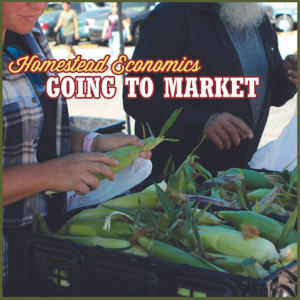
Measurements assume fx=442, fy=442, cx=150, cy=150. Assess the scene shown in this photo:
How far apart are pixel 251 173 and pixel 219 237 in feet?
2.44

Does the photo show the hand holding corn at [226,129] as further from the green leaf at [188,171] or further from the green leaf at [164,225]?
the green leaf at [164,225]

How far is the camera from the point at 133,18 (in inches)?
577

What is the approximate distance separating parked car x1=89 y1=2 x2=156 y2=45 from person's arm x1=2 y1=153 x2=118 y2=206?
13.5 meters

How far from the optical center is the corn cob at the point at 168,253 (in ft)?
4.02

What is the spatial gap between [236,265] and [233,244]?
3.6 inches

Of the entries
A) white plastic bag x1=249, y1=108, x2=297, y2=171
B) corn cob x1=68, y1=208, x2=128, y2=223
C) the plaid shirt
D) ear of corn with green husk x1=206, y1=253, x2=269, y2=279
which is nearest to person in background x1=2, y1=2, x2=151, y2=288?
the plaid shirt

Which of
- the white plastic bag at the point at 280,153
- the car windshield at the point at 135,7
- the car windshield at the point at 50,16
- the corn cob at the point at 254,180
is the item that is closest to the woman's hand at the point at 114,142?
the corn cob at the point at 254,180

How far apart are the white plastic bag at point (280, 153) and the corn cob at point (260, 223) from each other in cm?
93

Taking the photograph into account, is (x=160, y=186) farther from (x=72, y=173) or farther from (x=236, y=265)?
(x=236, y=265)

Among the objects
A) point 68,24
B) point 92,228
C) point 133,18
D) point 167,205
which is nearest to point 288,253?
point 167,205

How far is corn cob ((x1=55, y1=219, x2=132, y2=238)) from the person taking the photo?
139cm

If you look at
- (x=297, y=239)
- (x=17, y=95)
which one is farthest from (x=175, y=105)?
(x=297, y=239)

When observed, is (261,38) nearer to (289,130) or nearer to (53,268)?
(289,130)

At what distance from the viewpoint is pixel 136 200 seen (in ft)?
5.32
